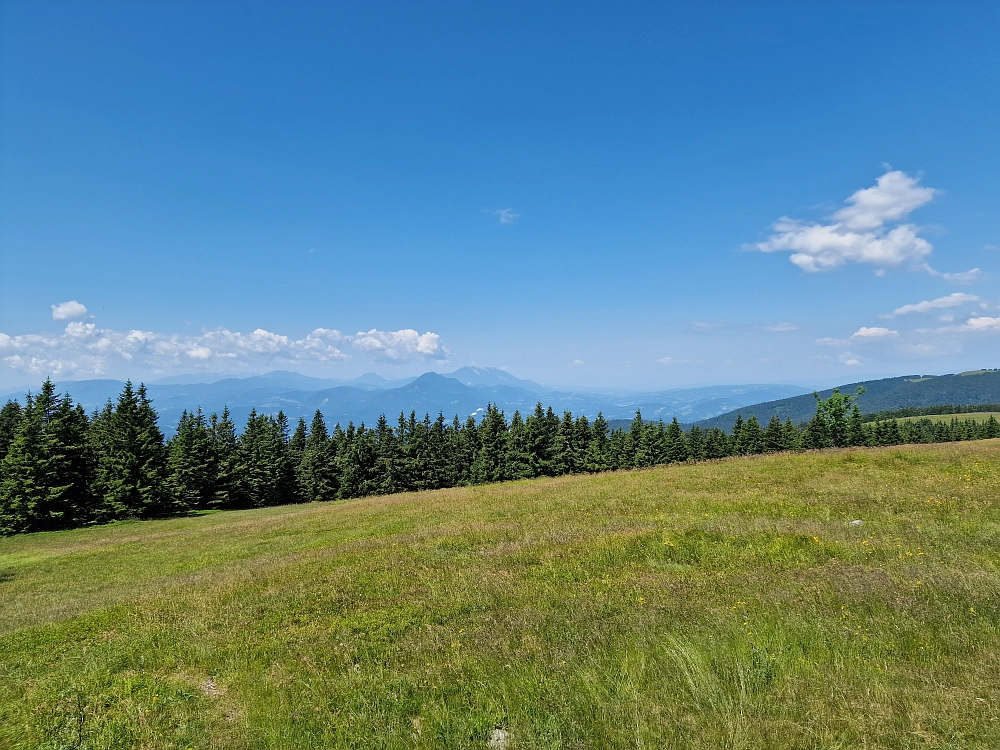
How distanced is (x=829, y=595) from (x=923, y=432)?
18130cm

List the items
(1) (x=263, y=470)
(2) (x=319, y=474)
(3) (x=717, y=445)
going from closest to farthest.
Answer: (1) (x=263, y=470) → (2) (x=319, y=474) → (3) (x=717, y=445)

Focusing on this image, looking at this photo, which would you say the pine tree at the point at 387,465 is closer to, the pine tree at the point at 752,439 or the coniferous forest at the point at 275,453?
the coniferous forest at the point at 275,453

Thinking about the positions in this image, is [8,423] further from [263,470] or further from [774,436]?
[774,436]

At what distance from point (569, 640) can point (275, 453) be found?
270 ft

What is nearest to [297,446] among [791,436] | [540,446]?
[540,446]

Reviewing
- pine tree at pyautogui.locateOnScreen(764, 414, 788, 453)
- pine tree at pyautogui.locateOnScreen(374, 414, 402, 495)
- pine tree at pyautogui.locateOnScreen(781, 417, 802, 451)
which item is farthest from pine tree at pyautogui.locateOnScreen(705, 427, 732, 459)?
pine tree at pyautogui.locateOnScreen(374, 414, 402, 495)

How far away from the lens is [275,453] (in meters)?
79.7

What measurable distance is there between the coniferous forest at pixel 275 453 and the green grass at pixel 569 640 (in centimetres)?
4050

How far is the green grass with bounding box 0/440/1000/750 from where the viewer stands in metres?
5.61

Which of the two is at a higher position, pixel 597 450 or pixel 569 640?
pixel 569 640

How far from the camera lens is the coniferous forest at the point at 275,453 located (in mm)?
48078

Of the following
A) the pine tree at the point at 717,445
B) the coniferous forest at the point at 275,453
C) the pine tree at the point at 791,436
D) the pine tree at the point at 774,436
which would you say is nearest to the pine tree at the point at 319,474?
the coniferous forest at the point at 275,453

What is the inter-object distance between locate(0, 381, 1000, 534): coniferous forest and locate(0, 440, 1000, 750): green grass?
4050 cm

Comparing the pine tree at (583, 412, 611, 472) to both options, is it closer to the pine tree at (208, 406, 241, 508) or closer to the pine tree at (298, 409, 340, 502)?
the pine tree at (298, 409, 340, 502)
